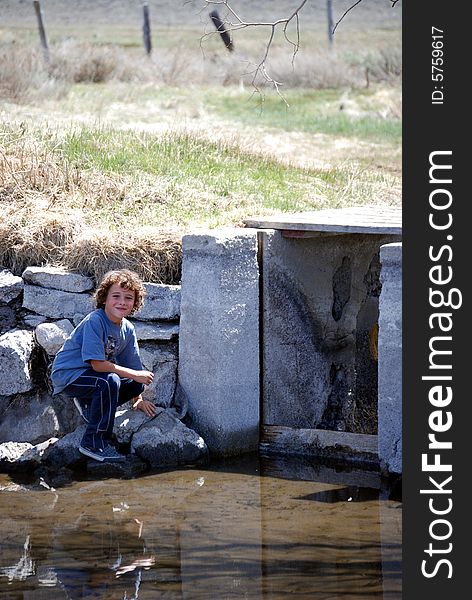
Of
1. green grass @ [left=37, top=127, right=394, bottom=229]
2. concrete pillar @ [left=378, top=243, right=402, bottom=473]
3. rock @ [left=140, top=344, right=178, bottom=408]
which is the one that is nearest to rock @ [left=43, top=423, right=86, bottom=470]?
rock @ [left=140, top=344, right=178, bottom=408]

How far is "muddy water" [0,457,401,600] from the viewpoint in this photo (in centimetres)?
547

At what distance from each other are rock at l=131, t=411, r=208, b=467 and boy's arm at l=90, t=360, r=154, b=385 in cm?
46

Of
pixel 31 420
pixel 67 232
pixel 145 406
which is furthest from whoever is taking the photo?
pixel 67 232

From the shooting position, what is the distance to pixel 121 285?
7180mm

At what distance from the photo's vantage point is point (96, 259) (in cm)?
820

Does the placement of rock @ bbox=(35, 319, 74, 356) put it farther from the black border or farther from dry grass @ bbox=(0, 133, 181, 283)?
the black border

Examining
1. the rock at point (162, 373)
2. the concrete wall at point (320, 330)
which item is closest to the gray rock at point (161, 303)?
the rock at point (162, 373)

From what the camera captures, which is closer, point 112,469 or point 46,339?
point 112,469

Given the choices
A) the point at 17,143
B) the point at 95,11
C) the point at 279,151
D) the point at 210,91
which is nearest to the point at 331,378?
the point at 17,143

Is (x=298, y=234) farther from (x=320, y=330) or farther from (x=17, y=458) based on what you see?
(x=17, y=458)

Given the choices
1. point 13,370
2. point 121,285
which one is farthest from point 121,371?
point 13,370

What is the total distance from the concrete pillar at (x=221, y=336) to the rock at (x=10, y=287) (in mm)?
1330

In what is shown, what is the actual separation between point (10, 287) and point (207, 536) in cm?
293

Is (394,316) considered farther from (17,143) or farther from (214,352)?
(17,143)
